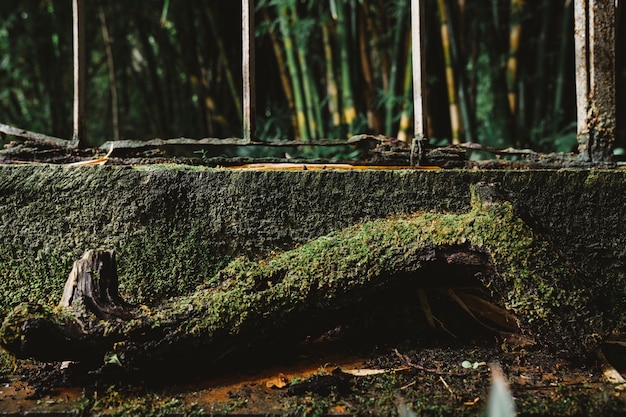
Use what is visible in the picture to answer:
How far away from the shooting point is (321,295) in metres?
1.40

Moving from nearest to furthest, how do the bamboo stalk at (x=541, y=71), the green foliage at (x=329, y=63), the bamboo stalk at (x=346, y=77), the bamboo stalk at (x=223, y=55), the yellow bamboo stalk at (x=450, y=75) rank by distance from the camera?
the yellow bamboo stalk at (x=450, y=75), the bamboo stalk at (x=346, y=77), the green foliage at (x=329, y=63), the bamboo stalk at (x=541, y=71), the bamboo stalk at (x=223, y=55)

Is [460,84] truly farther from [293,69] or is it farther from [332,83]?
[293,69]

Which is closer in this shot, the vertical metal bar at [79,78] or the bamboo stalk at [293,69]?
the vertical metal bar at [79,78]

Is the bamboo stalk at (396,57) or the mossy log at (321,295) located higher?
the bamboo stalk at (396,57)

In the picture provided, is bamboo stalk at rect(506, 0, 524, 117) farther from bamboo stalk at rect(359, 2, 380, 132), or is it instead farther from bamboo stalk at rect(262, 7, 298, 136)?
bamboo stalk at rect(262, 7, 298, 136)

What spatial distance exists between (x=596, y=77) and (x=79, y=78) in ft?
5.00

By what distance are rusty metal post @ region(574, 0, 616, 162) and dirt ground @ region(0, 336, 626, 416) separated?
586 mm

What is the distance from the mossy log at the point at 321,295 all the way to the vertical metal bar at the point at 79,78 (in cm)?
55

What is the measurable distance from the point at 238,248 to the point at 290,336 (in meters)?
0.30

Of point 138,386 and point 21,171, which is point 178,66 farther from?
point 138,386

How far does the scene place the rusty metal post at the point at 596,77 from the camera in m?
1.63

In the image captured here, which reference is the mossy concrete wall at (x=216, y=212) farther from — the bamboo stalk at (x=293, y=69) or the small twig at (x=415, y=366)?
the bamboo stalk at (x=293, y=69)

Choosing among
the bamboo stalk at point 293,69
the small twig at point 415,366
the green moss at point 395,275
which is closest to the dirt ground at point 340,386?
the small twig at point 415,366

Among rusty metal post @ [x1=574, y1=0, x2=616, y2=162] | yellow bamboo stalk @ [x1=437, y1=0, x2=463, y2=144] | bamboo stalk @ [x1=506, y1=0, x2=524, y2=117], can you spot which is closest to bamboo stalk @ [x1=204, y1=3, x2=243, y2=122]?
yellow bamboo stalk @ [x1=437, y1=0, x2=463, y2=144]
